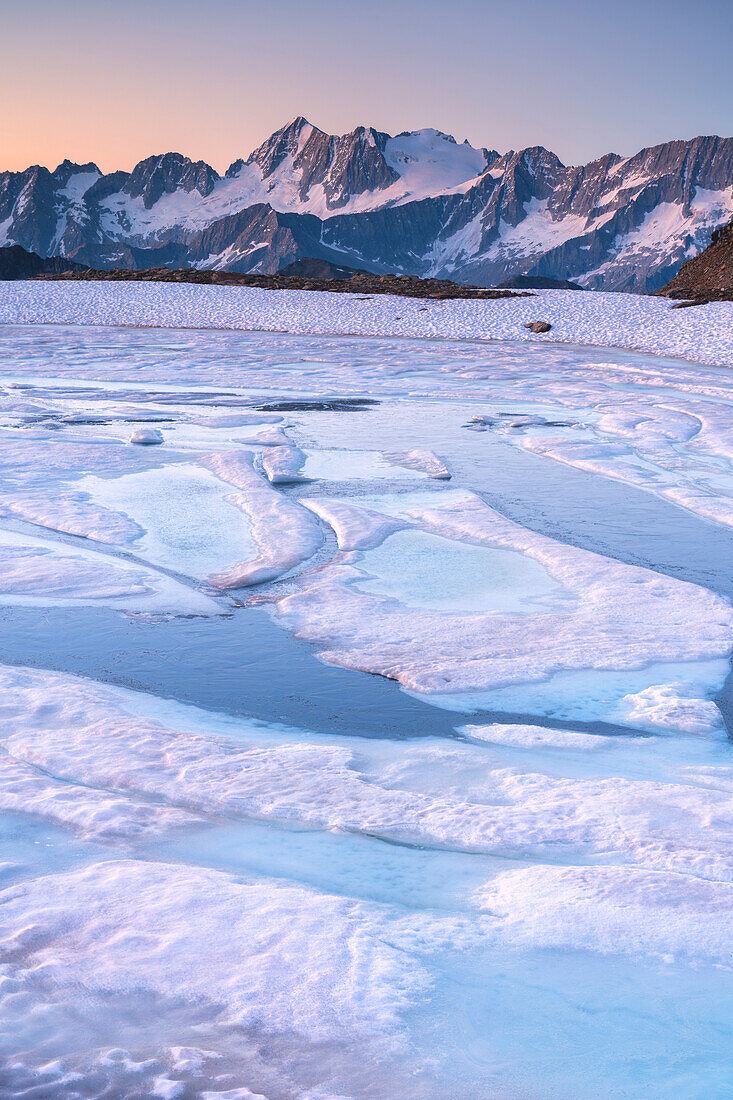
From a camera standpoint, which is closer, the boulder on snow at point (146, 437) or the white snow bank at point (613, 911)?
the white snow bank at point (613, 911)

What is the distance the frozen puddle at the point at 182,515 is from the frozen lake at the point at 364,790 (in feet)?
0.16

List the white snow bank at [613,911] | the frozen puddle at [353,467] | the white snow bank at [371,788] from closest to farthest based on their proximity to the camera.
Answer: the white snow bank at [613,911]
the white snow bank at [371,788]
the frozen puddle at [353,467]

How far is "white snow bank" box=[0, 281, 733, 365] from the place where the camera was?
83.3 ft

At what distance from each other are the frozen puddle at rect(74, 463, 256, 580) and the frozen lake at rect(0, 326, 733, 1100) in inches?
1.9

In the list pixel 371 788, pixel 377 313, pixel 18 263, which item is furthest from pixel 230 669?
pixel 18 263

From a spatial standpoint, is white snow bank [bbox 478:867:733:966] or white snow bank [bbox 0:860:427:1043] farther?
white snow bank [bbox 478:867:733:966]

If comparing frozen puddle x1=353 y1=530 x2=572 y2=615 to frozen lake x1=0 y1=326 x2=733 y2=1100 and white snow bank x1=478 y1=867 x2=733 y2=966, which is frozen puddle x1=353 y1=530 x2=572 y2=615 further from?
white snow bank x1=478 y1=867 x2=733 y2=966

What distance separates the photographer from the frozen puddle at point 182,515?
6316mm

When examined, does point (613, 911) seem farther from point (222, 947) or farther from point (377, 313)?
point (377, 313)

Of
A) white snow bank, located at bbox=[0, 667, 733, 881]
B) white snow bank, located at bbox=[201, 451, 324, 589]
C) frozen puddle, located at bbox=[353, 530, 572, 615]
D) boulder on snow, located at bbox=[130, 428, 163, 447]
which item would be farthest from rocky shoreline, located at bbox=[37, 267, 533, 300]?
white snow bank, located at bbox=[0, 667, 733, 881]

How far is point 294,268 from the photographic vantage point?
473 ft

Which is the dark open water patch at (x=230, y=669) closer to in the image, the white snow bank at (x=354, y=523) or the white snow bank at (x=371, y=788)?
the white snow bank at (x=371, y=788)

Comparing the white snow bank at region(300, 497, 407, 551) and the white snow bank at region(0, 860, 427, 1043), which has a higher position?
the white snow bank at region(300, 497, 407, 551)

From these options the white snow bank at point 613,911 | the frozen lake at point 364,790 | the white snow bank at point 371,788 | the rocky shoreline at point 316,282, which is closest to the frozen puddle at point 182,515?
the frozen lake at point 364,790
